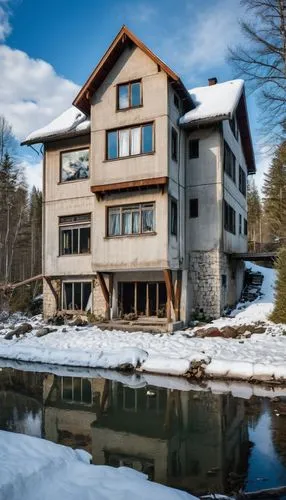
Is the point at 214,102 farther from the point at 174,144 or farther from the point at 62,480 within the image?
the point at 62,480

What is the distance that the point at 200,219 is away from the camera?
62.1ft

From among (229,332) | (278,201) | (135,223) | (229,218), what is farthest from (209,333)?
(278,201)

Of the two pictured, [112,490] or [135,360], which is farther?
[135,360]

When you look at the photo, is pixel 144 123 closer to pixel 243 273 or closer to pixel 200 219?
pixel 200 219

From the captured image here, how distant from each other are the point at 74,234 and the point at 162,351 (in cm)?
912

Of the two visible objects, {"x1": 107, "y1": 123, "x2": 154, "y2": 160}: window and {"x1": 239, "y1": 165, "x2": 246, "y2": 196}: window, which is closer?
{"x1": 107, "y1": 123, "x2": 154, "y2": 160}: window

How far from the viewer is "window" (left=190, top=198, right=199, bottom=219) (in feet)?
62.7

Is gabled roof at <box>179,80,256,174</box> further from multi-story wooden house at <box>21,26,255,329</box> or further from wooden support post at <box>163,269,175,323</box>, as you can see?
wooden support post at <box>163,269,175,323</box>

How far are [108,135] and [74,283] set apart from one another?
7626 mm

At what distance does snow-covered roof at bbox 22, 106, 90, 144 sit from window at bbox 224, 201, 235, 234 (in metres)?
8.07

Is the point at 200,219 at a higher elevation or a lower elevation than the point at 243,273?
higher

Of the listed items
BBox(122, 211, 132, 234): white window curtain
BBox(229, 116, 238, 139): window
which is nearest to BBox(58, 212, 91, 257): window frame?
BBox(122, 211, 132, 234): white window curtain

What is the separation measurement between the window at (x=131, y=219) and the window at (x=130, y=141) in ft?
7.76

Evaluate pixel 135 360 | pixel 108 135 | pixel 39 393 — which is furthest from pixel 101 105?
pixel 39 393
